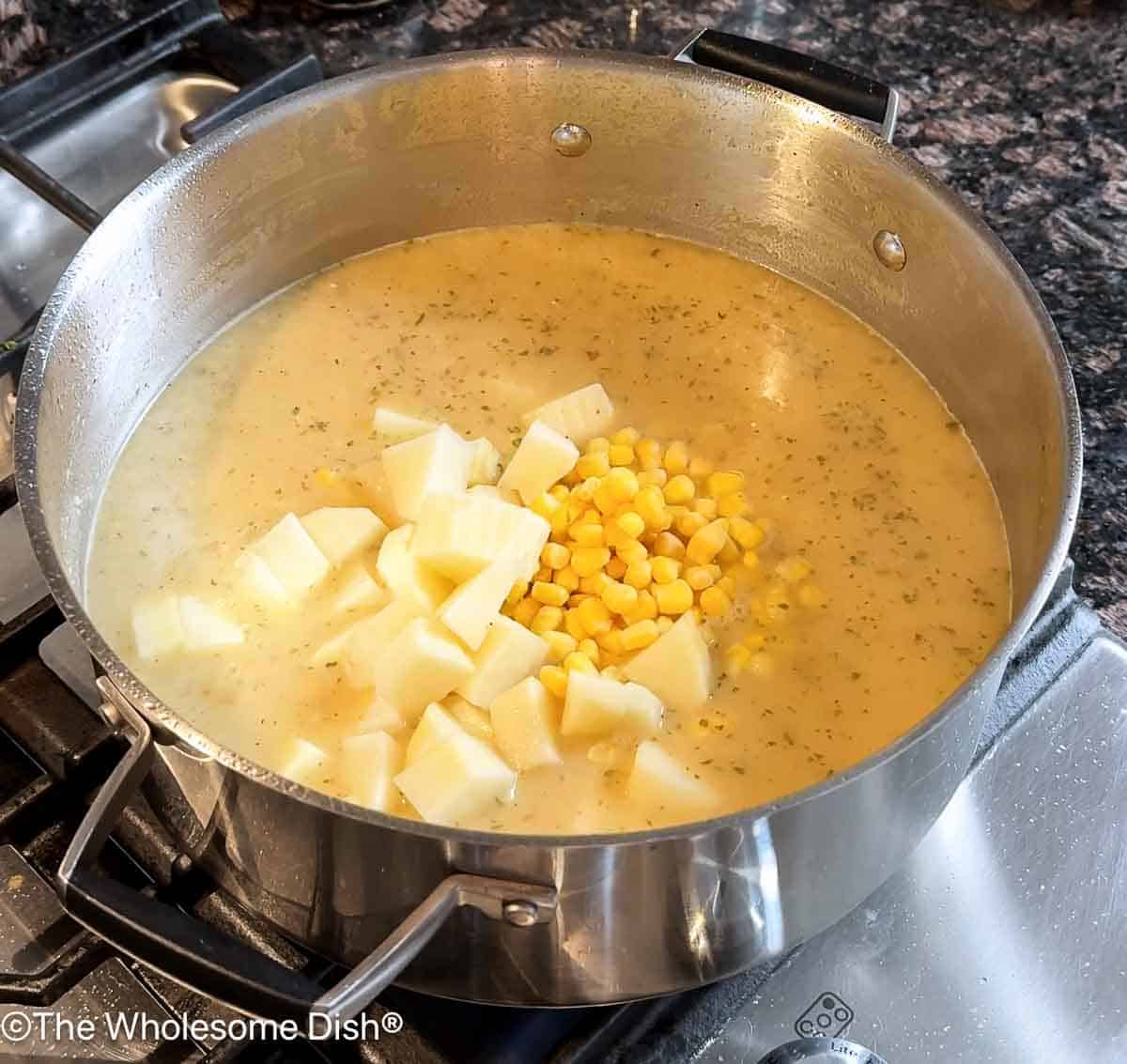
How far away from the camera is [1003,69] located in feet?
6.99

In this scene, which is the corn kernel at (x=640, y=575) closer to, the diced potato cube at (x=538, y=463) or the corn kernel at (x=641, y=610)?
the corn kernel at (x=641, y=610)

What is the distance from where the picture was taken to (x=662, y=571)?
4.53 ft

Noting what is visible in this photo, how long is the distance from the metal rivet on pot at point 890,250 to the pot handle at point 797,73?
0.40 ft

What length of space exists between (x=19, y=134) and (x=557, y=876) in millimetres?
1351

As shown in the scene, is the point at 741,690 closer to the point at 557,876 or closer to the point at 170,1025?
the point at 557,876

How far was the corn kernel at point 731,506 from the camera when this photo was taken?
4.85ft

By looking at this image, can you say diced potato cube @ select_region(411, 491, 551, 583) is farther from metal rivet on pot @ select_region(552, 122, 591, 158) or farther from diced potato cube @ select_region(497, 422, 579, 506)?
metal rivet on pot @ select_region(552, 122, 591, 158)

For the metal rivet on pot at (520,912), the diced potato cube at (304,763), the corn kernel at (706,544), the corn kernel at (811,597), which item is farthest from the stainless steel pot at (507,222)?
the corn kernel at (706,544)

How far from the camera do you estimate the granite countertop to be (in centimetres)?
189

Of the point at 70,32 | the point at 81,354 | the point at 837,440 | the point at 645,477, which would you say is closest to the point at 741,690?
the point at 645,477

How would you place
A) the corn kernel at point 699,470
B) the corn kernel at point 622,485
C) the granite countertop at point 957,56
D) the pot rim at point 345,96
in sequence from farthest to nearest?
the granite countertop at point 957,56
the corn kernel at point 699,470
the corn kernel at point 622,485
the pot rim at point 345,96

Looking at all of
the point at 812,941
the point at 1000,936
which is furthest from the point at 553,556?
the point at 1000,936

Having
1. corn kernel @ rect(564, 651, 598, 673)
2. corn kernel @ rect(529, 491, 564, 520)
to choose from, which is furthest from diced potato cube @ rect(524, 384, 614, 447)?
corn kernel @ rect(564, 651, 598, 673)

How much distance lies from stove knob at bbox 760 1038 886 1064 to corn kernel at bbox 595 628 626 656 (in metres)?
0.41
